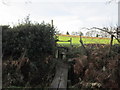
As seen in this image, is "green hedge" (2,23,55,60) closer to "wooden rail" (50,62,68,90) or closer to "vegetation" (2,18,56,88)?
"vegetation" (2,18,56,88)

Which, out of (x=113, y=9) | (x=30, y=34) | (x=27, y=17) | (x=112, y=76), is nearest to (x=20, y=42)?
(x=30, y=34)

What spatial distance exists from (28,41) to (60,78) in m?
2.09

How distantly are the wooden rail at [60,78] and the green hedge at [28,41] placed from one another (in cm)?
89

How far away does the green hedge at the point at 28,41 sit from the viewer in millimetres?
5410

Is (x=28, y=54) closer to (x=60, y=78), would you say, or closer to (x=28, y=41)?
(x=28, y=41)

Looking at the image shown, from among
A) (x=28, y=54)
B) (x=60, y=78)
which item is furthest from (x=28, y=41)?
(x=60, y=78)

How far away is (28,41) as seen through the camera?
17.9ft

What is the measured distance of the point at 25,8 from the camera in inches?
254

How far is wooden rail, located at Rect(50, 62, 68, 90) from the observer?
3816 mm

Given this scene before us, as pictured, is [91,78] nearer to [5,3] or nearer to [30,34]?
[30,34]

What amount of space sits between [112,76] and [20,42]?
378 cm

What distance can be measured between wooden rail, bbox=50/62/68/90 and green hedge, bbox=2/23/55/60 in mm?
894

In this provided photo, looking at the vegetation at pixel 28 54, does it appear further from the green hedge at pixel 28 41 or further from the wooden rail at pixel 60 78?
the wooden rail at pixel 60 78

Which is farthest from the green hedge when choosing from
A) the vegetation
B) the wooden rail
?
the wooden rail
